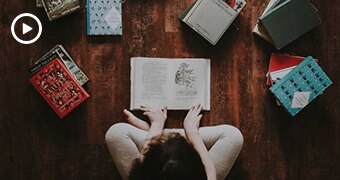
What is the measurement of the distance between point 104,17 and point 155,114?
1.43 ft

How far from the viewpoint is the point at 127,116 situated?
2180 millimetres

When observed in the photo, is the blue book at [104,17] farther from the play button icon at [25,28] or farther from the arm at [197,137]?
the arm at [197,137]

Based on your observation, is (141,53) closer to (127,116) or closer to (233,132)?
(127,116)

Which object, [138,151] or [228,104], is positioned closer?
[138,151]

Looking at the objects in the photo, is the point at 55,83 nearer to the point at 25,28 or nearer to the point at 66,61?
the point at 66,61

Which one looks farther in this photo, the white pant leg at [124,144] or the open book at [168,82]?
the open book at [168,82]

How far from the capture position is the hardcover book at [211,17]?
216 cm

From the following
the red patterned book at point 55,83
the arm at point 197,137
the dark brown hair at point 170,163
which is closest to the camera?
the dark brown hair at point 170,163

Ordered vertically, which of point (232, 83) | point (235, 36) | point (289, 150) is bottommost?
point (289, 150)

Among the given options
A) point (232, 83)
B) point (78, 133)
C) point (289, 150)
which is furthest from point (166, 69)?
point (289, 150)

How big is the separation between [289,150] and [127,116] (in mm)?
685

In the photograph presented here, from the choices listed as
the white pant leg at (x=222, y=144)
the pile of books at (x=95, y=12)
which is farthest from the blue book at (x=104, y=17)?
the white pant leg at (x=222, y=144)

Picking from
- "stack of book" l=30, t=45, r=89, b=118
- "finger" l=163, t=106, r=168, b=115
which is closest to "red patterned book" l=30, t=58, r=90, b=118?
"stack of book" l=30, t=45, r=89, b=118

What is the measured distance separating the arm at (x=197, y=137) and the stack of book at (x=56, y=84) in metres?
0.42
